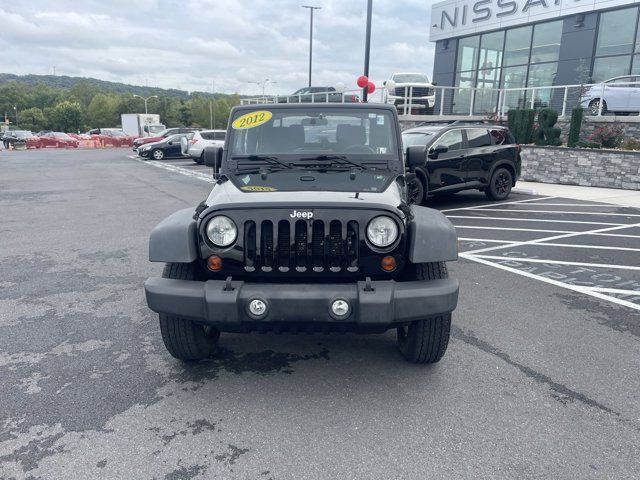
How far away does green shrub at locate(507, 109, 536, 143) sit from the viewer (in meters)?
15.7

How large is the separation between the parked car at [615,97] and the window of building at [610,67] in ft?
15.3

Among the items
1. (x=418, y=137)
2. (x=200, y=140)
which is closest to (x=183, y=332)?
(x=418, y=137)

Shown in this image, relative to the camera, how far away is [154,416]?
3.02 meters

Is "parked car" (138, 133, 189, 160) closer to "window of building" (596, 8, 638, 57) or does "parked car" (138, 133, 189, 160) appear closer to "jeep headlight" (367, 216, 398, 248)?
"window of building" (596, 8, 638, 57)

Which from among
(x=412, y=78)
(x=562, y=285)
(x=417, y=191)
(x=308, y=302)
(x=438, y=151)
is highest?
(x=412, y=78)

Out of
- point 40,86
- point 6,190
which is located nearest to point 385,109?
point 6,190

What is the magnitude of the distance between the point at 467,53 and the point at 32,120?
103m

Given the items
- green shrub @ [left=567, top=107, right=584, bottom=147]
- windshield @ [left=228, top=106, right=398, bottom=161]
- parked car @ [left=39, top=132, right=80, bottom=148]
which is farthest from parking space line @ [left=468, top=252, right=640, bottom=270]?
parked car @ [left=39, top=132, right=80, bottom=148]

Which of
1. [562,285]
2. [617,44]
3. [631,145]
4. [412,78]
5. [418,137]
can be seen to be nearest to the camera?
[562,285]

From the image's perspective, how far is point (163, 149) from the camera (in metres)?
26.0

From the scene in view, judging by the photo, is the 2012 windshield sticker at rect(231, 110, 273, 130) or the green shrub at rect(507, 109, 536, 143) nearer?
the 2012 windshield sticker at rect(231, 110, 273, 130)

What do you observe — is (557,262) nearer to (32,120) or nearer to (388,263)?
(388,263)

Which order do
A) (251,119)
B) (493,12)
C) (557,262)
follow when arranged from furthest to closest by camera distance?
(493,12), (557,262), (251,119)

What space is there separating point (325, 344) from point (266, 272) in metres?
1.12
